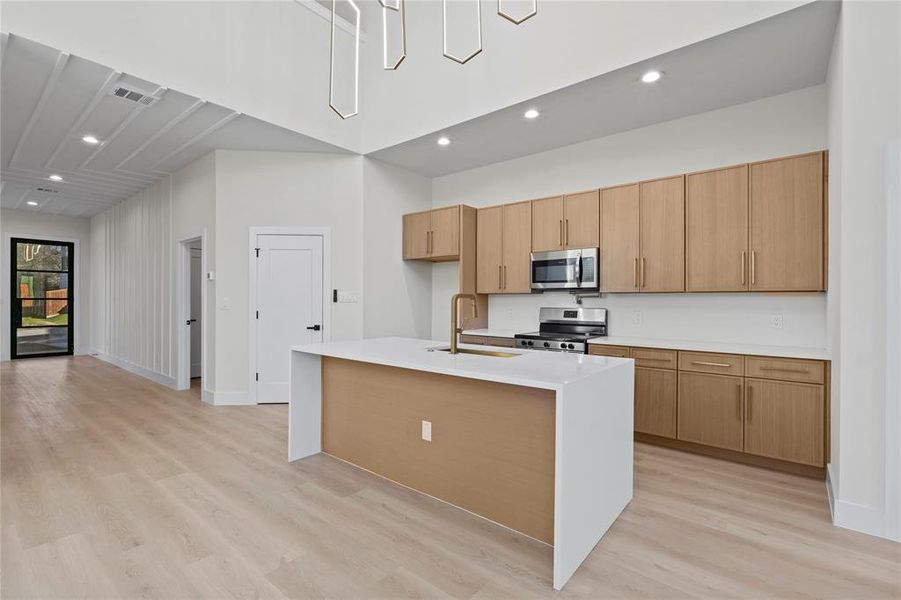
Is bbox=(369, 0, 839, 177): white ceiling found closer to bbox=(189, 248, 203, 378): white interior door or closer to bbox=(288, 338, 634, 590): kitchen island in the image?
bbox=(288, 338, 634, 590): kitchen island

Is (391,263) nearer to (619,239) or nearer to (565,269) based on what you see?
(565,269)

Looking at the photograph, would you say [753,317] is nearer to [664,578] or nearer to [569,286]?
[569,286]

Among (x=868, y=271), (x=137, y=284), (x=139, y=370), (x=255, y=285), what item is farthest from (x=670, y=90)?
(x=139, y=370)

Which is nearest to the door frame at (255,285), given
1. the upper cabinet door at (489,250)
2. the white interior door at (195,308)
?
the upper cabinet door at (489,250)

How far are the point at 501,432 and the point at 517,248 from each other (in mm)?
2791

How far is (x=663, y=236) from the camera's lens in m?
3.79

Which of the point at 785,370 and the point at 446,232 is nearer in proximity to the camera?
the point at 785,370

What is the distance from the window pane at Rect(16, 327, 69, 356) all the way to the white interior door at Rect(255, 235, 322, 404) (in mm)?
6713

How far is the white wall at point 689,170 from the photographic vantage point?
11.3 feet

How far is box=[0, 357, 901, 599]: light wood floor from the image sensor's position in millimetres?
1835

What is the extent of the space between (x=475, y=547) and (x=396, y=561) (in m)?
0.38

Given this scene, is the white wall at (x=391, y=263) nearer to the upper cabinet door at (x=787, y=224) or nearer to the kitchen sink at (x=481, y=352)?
the kitchen sink at (x=481, y=352)

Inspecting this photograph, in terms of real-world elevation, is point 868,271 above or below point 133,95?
below

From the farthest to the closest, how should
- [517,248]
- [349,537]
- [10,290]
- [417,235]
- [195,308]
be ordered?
[10,290] < [195,308] < [417,235] < [517,248] < [349,537]
